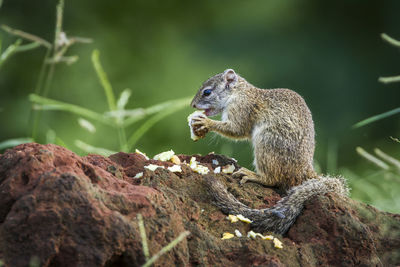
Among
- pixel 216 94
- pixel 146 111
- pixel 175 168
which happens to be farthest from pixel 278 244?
pixel 216 94

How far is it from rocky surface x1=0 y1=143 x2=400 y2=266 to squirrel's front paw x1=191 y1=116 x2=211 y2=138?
84 centimetres

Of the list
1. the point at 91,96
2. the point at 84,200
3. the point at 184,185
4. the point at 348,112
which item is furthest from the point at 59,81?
the point at 84,200

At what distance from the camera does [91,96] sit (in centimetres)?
541

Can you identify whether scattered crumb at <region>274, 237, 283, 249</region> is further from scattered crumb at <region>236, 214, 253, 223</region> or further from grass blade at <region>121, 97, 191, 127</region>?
grass blade at <region>121, 97, 191, 127</region>

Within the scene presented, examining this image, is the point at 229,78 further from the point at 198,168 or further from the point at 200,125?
the point at 198,168

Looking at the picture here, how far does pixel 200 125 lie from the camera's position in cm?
363

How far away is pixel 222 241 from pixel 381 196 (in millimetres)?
1477

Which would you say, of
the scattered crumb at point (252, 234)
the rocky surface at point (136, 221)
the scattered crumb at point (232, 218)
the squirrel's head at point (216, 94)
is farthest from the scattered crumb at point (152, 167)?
the squirrel's head at point (216, 94)

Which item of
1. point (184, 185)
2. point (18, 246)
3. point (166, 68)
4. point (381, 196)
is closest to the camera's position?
point (18, 246)

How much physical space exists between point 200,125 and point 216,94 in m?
0.40

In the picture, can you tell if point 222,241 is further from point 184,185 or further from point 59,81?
point 59,81

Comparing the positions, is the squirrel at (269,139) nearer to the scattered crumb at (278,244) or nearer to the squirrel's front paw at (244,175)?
the squirrel's front paw at (244,175)

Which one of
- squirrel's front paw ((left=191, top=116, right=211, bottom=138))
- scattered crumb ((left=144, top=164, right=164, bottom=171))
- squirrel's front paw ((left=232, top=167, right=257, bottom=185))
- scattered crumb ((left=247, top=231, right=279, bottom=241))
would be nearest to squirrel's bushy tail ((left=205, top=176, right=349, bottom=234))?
scattered crumb ((left=247, top=231, right=279, bottom=241))

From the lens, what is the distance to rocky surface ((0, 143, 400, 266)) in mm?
1806
